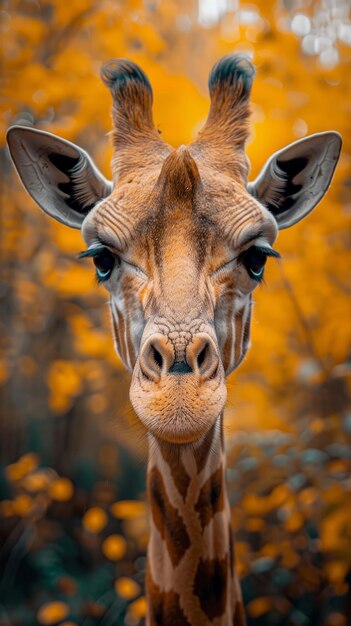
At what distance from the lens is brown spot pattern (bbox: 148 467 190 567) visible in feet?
7.02

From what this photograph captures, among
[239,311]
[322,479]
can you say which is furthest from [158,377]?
[322,479]

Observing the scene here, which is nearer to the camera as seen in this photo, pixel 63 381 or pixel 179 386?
pixel 179 386

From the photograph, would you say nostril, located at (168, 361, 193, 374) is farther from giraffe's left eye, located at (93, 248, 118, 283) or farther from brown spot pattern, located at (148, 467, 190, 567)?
brown spot pattern, located at (148, 467, 190, 567)

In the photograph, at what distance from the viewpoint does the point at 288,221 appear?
2.49 metres

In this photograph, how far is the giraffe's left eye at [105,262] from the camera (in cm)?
208

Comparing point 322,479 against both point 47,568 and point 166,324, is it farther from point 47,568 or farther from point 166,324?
point 47,568

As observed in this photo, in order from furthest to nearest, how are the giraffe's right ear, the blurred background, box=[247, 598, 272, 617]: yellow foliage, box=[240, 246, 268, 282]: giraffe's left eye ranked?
box=[247, 598, 272, 617]: yellow foliage
the blurred background
the giraffe's right ear
box=[240, 246, 268, 282]: giraffe's left eye

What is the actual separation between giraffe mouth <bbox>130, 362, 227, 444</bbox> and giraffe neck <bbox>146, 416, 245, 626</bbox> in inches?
20.8

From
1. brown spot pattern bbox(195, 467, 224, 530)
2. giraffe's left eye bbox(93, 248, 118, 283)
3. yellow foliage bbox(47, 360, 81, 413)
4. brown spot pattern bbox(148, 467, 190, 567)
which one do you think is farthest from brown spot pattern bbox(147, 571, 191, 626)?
yellow foliage bbox(47, 360, 81, 413)

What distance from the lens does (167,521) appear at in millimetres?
2174

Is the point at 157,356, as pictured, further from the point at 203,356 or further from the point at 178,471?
the point at 178,471

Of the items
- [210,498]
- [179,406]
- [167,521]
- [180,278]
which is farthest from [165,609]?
[180,278]

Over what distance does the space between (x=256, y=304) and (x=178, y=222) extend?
2.29 m

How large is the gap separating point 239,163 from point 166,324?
3.12 feet
